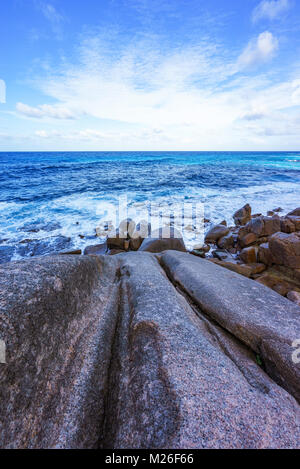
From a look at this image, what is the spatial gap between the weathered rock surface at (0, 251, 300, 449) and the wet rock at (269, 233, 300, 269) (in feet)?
9.81

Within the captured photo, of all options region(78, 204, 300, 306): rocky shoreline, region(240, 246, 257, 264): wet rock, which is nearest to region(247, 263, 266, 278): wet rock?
region(78, 204, 300, 306): rocky shoreline

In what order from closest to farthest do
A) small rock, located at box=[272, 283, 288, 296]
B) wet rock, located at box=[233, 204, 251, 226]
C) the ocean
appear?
1. small rock, located at box=[272, 283, 288, 296]
2. the ocean
3. wet rock, located at box=[233, 204, 251, 226]

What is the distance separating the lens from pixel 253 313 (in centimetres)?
298

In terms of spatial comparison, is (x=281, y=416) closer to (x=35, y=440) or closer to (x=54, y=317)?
(x=35, y=440)

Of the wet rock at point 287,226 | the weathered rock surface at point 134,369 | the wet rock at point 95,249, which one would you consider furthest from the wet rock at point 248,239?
the wet rock at point 95,249

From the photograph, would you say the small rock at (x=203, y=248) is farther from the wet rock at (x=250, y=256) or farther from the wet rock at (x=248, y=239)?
the wet rock at (x=250, y=256)

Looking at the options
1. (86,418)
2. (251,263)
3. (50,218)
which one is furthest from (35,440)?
(50,218)

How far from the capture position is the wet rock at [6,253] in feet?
25.3

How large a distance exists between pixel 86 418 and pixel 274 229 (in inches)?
356

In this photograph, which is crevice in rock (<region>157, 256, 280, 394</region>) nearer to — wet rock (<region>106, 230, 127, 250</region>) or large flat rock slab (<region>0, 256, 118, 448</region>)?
large flat rock slab (<region>0, 256, 118, 448</region>)

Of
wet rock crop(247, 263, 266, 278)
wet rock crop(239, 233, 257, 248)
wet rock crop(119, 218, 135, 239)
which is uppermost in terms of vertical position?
wet rock crop(119, 218, 135, 239)

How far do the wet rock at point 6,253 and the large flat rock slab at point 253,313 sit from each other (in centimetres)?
714

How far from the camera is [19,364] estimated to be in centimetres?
172

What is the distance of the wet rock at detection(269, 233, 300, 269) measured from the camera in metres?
5.56
